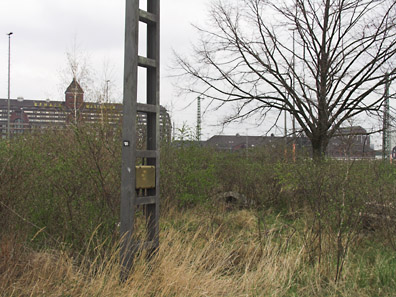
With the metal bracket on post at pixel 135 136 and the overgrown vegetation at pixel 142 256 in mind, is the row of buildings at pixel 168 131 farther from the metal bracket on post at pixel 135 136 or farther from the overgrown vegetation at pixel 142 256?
the metal bracket on post at pixel 135 136

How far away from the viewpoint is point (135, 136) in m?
3.45

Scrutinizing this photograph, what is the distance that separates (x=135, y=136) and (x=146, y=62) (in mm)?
695

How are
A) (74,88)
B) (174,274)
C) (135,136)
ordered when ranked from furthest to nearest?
(74,88), (135,136), (174,274)

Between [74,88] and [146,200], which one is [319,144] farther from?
[74,88]

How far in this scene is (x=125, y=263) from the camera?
11.2 ft

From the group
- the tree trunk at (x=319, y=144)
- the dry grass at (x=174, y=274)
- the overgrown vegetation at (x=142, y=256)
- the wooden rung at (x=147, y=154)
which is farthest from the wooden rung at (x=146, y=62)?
the tree trunk at (x=319, y=144)

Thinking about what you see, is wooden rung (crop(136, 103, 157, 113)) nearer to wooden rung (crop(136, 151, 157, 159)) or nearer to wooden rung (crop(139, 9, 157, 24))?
wooden rung (crop(136, 151, 157, 159))

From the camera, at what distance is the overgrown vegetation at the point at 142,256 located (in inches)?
128

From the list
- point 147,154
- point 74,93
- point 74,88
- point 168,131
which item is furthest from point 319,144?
point 74,88

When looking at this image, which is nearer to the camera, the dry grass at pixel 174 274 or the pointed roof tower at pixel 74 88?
the dry grass at pixel 174 274

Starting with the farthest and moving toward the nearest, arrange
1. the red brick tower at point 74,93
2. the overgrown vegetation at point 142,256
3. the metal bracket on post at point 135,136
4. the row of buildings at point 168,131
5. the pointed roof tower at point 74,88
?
1. the pointed roof tower at point 74,88
2. the red brick tower at point 74,93
3. the row of buildings at point 168,131
4. the metal bracket on post at point 135,136
5. the overgrown vegetation at point 142,256

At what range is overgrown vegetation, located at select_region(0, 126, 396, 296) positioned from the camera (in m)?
3.25

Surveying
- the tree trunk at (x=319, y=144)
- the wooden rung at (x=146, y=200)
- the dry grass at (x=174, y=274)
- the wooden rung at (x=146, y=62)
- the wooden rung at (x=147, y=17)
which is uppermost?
the wooden rung at (x=147, y=17)

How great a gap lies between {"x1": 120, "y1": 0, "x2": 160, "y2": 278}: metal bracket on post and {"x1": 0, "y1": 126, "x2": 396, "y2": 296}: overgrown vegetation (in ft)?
0.69
